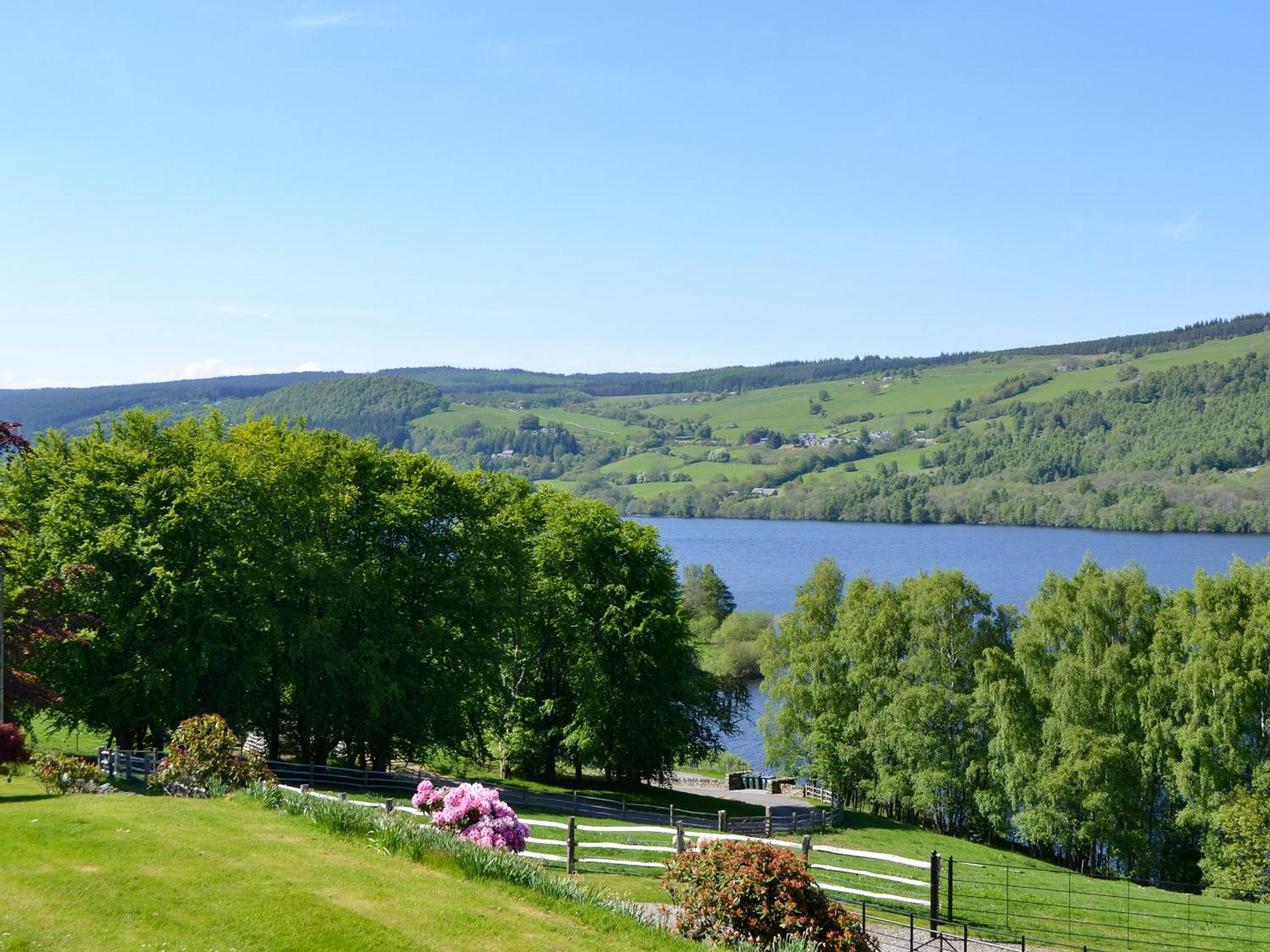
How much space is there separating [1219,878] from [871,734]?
46.4 feet

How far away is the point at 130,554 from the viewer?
99.9ft

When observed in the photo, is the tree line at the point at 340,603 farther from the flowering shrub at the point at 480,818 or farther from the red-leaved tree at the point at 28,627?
the flowering shrub at the point at 480,818

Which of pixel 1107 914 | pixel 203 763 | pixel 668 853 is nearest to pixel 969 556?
pixel 1107 914

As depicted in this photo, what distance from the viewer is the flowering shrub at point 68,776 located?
19172 millimetres

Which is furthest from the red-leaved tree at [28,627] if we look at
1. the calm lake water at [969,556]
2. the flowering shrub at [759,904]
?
the calm lake water at [969,556]

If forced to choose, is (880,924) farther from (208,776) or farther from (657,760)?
(657,760)

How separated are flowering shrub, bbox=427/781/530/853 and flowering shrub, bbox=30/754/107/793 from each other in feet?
24.1

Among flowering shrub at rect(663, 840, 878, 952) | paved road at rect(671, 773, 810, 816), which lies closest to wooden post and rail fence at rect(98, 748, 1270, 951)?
flowering shrub at rect(663, 840, 878, 952)

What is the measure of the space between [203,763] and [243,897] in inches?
304

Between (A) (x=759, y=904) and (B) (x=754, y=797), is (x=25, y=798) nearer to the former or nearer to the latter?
(A) (x=759, y=904)

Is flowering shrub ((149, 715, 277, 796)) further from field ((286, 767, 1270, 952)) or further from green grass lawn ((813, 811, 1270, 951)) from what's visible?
green grass lawn ((813, 811, 1270, 951))

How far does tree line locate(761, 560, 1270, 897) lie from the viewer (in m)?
36.0

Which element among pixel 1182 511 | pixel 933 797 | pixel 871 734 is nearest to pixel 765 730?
pixel 871 734

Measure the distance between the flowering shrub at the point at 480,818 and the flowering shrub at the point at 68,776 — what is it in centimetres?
736
